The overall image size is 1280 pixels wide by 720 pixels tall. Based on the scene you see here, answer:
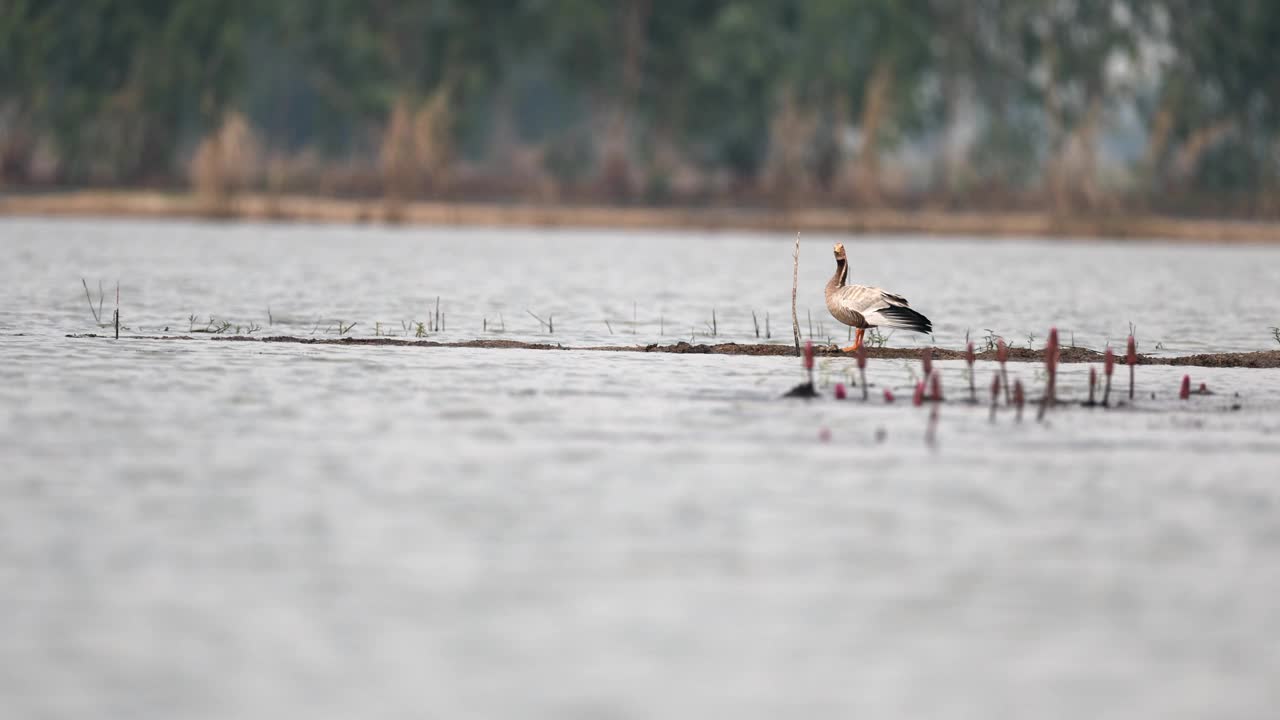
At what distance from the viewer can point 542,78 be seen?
5340 inches

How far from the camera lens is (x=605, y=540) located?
1346 centimetres

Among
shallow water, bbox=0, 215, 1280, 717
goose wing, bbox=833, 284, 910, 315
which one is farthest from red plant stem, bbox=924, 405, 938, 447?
goose wing, bbox=833, 284, 910, 315

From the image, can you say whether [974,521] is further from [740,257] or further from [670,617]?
[740,257]

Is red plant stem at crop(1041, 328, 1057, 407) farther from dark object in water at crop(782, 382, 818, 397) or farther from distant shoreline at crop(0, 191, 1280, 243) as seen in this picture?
distant shoreline at crop(0, 191, 1280, 243)

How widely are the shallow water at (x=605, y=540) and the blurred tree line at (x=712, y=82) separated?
49723 mm

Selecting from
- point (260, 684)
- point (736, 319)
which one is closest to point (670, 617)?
point (260, 684)

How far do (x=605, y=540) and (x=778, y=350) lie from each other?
15164 mm

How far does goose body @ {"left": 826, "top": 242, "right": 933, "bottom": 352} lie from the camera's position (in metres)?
25.7

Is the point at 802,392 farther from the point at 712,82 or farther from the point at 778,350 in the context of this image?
the point at 712,82

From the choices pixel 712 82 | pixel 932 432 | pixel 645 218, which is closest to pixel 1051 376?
pixel 932 432

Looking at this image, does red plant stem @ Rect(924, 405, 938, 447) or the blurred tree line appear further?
the blurred tree line

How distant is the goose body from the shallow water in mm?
660

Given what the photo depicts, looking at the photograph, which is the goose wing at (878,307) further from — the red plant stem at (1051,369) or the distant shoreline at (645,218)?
the distant shoreline at (645,218)

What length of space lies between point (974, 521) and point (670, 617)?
377cm
